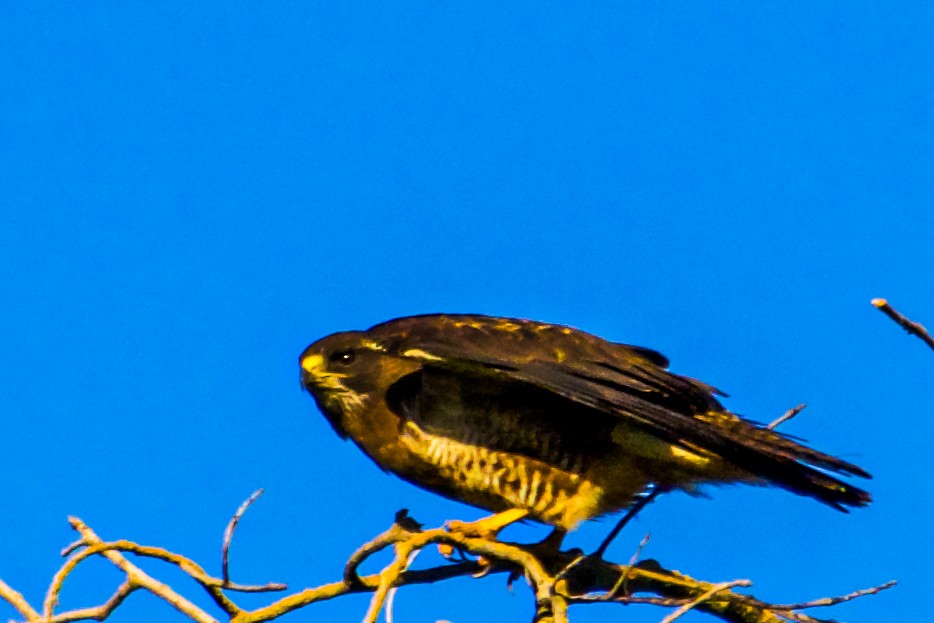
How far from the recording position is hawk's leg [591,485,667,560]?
5047mm

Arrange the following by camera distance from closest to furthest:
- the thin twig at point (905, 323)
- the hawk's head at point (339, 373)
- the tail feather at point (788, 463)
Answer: the thin twig at point (905, 323) < the tail feather at point (788, 463) < the hawk's head at point (339, 373)

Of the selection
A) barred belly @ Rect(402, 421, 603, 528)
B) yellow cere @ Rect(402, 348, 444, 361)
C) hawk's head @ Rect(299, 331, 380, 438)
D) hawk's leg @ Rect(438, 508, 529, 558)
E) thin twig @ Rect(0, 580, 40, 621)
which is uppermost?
hawk's head @ Rect(299, 331, 380, 438)

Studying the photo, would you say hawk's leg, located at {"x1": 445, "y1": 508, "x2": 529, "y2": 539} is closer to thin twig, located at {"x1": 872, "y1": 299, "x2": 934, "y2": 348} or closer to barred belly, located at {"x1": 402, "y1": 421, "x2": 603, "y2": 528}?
barred belly, located at {"x1": 402, "y1": 421, "x2": 603, "y2": 528}

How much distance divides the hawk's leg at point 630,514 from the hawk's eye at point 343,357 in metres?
1.42

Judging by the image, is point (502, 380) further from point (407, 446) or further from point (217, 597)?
point (217, 597)

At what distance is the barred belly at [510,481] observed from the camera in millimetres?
5559

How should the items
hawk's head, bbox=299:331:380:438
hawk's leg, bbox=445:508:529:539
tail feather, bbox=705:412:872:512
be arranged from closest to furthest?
tail feather, bbox=705:412:872:512 → hawk's leg, bbox=445:508:529:539 → hawk's head, bbox=299:331:380:438

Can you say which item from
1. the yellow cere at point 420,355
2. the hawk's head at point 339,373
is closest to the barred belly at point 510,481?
the yellow cere at point 420,355

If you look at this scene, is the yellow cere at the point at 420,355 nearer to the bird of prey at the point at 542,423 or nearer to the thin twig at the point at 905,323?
the bird of prey at the point at 542,423

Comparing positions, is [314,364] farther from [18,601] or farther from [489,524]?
[18,601]

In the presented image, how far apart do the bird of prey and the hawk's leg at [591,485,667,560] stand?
3cm

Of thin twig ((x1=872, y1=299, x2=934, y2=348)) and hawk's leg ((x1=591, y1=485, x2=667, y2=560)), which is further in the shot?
hawk's leg ((x1=591, y1=485, x2=667, y2=560))

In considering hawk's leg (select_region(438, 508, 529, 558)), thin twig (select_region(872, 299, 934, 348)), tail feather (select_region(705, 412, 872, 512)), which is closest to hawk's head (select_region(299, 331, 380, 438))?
hawk's leg (select_region(438, 508, 529, 558))

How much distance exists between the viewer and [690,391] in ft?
A: 18.1
